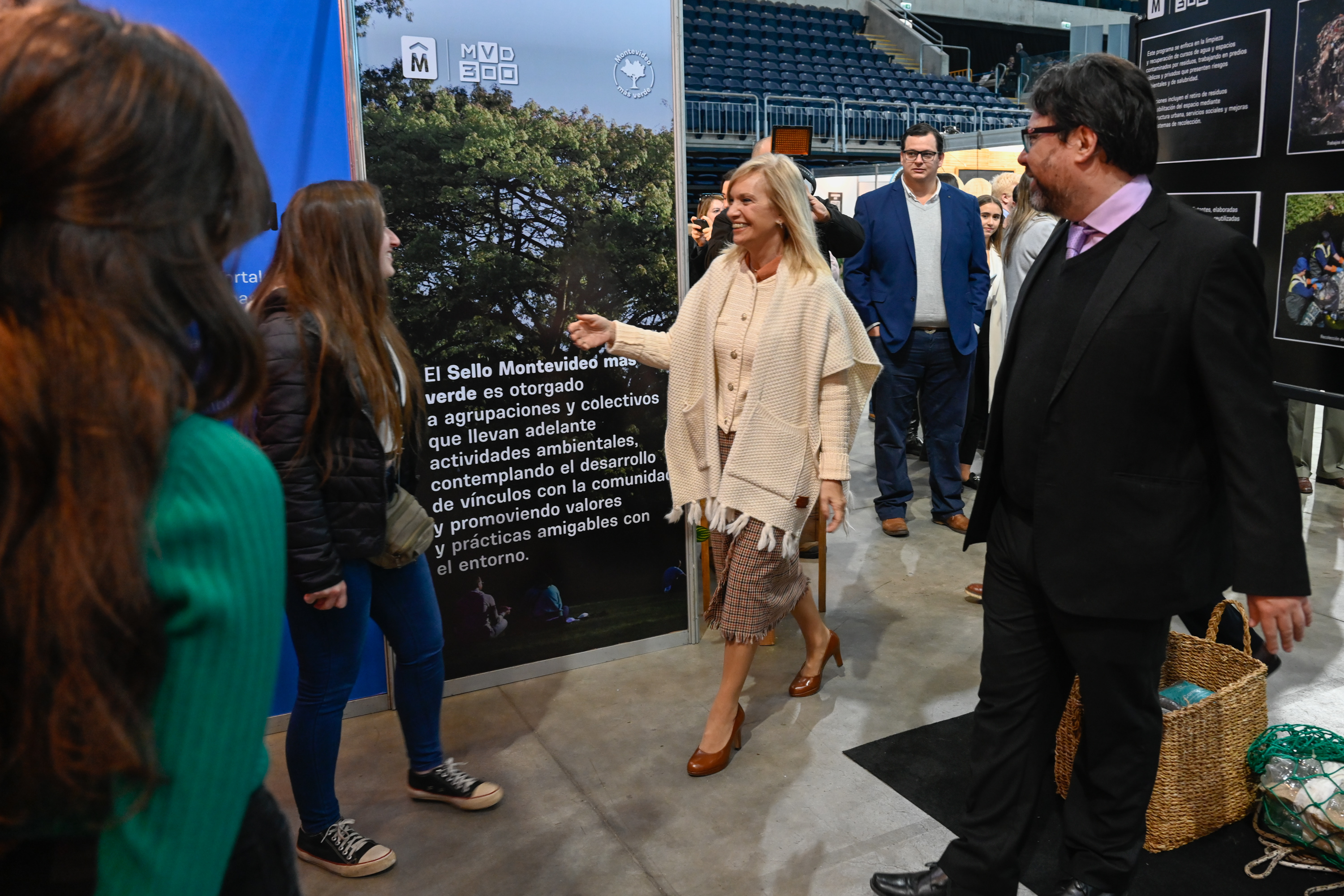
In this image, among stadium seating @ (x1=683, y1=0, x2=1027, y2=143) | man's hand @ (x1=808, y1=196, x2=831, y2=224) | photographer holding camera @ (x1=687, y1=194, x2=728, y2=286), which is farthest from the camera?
stadium seating @ (x1=683, y1=0, x2=1027, y2=143)

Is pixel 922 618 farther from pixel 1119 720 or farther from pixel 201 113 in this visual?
pixel 201 113

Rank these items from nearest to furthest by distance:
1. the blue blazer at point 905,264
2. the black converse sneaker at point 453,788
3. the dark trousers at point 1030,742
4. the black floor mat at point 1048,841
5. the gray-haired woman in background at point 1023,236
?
the dark trousers at point 1030,742 → the black floor mat at point 1048,841 → the black converse sneaker at point 453,788 → the gray-haired woman in background at point 1023,236 → the blue blazer at point 905,264

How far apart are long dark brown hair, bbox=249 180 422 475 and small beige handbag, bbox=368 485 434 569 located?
201mm

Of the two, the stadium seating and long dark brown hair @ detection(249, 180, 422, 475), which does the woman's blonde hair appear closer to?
long dark brown hair @ detection(249, 180, 422, 475)

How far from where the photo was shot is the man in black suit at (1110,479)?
1647mm

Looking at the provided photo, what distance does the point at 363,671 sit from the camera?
3.09 meters

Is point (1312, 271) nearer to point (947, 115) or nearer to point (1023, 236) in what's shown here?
point (1023, 236)

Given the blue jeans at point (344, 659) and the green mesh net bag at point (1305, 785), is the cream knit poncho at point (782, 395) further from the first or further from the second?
the green mesh net bag at point (1305, 785)

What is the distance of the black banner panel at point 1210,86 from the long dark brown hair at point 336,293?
6.52 ft

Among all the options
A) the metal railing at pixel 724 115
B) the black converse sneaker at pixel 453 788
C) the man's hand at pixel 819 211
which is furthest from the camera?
the metal railing at pixel 724 115

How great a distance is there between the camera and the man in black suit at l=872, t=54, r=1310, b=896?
1.65 m

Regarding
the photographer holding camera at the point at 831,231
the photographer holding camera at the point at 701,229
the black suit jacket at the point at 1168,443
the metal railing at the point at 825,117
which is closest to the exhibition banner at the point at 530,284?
the photographer holding camera at the point at 831,231

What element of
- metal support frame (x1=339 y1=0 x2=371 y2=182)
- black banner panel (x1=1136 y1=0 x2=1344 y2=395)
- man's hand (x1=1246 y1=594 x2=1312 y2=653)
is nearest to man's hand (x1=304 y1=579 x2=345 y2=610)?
metal support frame (x1=339 y1=0 x2=371 y2=182)

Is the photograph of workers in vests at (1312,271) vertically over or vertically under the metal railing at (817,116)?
under
